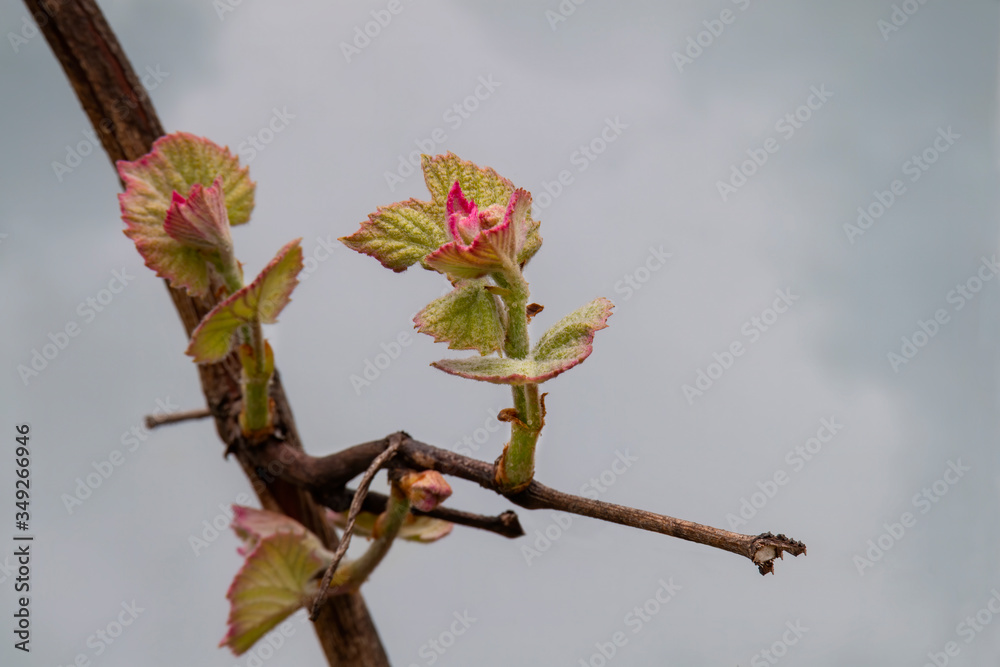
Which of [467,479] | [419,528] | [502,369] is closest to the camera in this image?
[502,369]

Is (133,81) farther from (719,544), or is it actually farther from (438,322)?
(719,544)

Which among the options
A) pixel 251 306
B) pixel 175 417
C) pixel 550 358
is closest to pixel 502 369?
pixel 550 358

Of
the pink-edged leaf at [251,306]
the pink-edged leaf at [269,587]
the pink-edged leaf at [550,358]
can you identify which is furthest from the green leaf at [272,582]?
the pink-edged leaf at [550,358]

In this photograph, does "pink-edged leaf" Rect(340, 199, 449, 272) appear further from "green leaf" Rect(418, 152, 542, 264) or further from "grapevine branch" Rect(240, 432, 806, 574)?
"grapevine branch" Rect(240, 432, 806, 574)

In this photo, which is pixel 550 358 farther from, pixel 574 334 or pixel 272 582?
pixel 272 582

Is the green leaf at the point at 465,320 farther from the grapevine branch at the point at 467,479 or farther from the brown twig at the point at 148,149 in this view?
the brown twig at the point at 148,149
